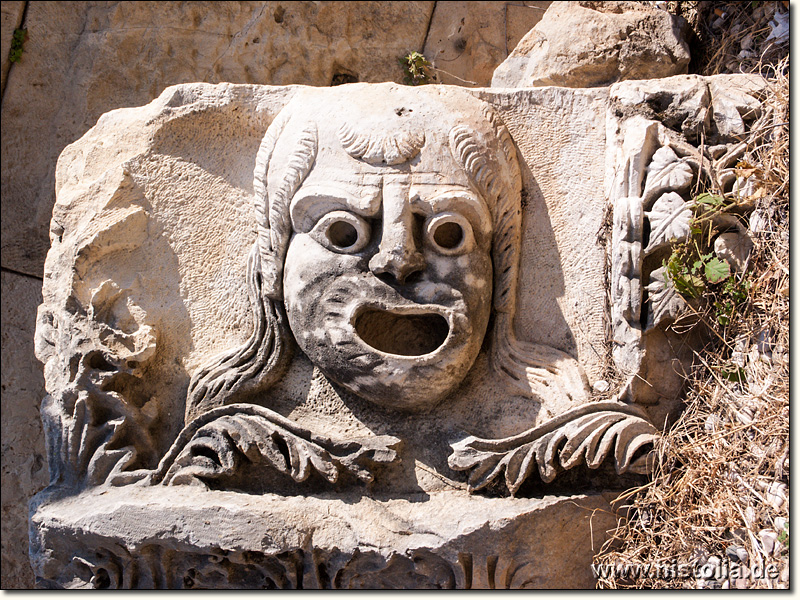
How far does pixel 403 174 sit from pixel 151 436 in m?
1.10

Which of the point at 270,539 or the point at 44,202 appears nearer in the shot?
the point at 270,539

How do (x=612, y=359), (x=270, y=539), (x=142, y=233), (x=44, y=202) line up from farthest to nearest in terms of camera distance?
(x=44, y=202) → (x=142, y=233) → (x=612, y=359) → (x=270, y=539)

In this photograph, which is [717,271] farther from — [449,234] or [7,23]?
[7,23]

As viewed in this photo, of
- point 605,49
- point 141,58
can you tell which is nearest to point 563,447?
point 605,49

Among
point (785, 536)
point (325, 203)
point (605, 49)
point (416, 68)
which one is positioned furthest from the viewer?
point (416, 68)

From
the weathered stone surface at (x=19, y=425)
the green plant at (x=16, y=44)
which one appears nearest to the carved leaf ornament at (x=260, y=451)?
the weathered stone surface at (x=19, y=425)

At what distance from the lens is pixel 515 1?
13.4 feet

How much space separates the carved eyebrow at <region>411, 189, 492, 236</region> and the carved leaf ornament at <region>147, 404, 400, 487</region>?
2.21 feet

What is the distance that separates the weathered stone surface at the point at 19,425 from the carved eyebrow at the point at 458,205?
2.18m

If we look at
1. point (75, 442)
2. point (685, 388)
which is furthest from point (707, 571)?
point (75, 442)

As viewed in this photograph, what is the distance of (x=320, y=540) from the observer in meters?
2.52

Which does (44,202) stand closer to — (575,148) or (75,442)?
(75,442)

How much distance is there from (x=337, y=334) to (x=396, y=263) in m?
0.27

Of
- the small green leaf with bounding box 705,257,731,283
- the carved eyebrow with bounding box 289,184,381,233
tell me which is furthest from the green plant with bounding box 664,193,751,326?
the carved eyebrow with bounding box 289,184,381,233
